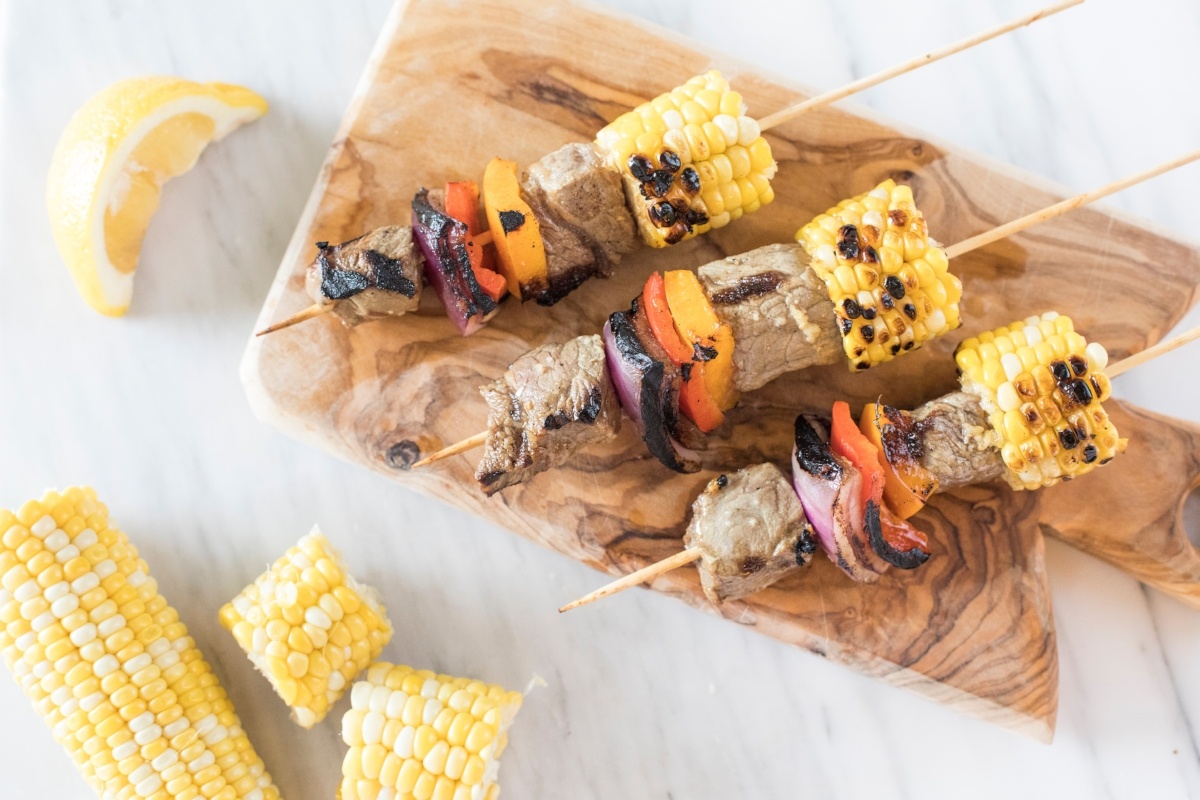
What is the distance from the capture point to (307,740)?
4387 millimetres

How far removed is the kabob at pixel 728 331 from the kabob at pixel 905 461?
1.00ft

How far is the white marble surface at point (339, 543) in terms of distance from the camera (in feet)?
14.5

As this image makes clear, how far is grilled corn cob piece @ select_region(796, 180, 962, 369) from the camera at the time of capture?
3.55 m

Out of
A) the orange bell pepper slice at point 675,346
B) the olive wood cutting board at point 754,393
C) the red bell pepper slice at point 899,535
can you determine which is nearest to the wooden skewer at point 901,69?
the olive wood cutting board at point 754,393

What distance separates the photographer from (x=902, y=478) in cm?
370

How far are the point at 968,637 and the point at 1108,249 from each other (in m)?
2.00

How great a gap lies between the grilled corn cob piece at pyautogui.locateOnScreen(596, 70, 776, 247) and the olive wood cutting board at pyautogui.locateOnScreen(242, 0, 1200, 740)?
0.58 m

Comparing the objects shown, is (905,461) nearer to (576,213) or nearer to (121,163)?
(576,213)

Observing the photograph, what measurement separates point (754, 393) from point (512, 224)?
4.70 feet

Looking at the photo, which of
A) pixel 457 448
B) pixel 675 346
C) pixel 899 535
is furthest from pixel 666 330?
pixel 899 535

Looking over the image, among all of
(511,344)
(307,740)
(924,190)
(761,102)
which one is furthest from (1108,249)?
(307,740)

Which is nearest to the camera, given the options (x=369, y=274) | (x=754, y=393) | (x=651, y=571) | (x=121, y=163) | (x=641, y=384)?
(x=641, y=384)

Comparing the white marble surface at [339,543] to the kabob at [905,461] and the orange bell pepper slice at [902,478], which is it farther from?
the orange bell pepper slice at [902,478]

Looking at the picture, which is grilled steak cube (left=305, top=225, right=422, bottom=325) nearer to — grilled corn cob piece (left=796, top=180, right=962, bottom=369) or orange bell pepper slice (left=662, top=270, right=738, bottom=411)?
orange bell pepper slice (left=662, top=270, right=738, bottom=411)
